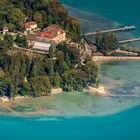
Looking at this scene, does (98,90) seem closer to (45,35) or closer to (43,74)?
(43,74)

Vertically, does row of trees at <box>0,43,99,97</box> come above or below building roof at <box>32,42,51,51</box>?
below

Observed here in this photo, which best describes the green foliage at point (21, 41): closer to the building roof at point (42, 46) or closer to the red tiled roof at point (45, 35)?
the building roof at point (42, 46)

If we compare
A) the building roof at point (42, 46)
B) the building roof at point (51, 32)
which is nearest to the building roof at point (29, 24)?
the building roof at point (51, 32)

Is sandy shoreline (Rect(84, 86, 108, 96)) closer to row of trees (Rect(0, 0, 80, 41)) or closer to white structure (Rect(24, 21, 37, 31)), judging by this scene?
row of trees (Rect(0, 0, 80, 41))

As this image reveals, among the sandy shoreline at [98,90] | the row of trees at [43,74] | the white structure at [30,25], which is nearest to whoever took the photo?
the row of trees at [43,74]

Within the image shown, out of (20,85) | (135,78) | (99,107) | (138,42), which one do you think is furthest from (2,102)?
(138,42)

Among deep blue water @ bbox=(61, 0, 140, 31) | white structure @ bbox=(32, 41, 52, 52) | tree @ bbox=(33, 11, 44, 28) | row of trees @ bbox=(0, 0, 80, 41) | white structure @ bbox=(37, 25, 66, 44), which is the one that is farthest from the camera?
deep blue water @ bbox=(61, 0, 140, 31)

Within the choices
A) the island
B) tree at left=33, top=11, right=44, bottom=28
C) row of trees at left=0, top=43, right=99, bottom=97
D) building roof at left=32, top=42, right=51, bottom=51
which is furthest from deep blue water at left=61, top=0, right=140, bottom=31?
row of trees at left=0, top=43, right=99, bottom=97

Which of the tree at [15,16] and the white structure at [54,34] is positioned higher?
the tree at [15,16]
